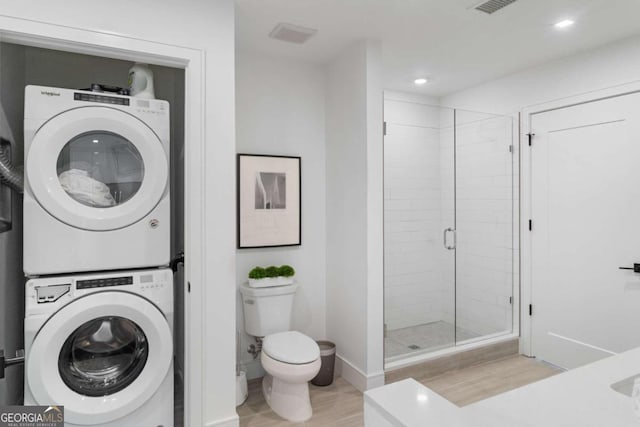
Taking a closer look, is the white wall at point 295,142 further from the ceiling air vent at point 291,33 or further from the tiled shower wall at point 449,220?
the tiled shower wall at point 449,220

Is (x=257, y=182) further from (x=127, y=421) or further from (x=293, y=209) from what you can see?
(x=127, y=421)

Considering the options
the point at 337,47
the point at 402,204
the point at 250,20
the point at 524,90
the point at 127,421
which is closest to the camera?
the point at 127,421

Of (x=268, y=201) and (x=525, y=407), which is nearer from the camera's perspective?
(x=525, y=407)

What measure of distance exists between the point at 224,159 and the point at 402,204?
153 centimetres

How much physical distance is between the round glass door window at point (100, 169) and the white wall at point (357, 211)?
57.6 inches

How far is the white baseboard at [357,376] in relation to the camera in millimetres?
2754

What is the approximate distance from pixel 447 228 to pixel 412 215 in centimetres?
39

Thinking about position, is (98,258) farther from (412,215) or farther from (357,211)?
(412,215)

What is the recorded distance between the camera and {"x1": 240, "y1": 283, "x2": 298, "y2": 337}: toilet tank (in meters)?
2.79


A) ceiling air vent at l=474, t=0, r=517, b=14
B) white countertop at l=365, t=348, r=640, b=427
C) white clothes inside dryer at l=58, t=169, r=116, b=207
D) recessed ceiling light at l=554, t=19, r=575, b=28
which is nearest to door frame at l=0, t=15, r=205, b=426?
white clothes inside dryer at l=58, t=169, r=116, b=207

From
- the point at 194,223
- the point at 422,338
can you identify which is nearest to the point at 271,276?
the point at 194,223

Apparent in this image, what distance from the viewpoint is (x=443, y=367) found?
10.2 feet

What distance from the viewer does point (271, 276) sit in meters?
2.87

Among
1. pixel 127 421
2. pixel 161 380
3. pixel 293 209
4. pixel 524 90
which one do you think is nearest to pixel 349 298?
pixel 293 209
